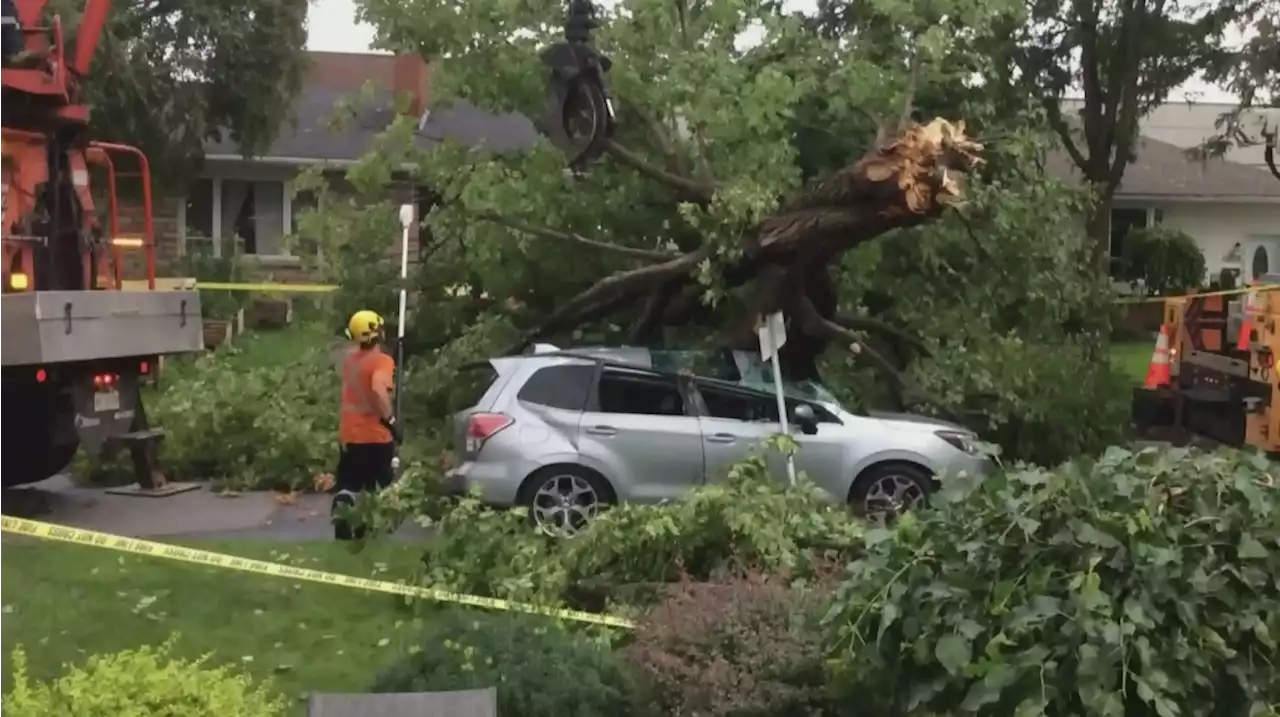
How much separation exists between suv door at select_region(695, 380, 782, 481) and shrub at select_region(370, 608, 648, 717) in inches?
213

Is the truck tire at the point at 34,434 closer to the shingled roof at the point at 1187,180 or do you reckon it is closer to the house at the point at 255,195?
the house at the point at 255,195

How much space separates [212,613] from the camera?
8.38 m

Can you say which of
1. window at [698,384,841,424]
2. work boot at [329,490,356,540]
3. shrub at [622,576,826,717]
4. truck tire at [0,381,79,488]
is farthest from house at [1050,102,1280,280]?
shrub at [622,576,826,717]

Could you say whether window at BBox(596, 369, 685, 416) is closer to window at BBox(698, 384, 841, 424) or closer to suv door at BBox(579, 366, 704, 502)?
suv door at BBox(579, 366, 704, 502)

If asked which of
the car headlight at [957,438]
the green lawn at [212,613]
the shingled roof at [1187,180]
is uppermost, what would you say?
the shingled roof at [1187,180]

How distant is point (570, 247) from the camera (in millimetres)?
12742

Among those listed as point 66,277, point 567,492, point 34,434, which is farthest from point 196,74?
point 567,492

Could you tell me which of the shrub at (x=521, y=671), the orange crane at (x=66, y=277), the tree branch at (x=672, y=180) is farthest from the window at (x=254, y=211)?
the shrub at (x=521, y=671)

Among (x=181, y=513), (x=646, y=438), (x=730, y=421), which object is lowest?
(x=181, y=513)

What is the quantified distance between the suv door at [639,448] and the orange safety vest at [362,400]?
1.40 m

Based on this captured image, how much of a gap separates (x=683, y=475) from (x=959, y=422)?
2732 mm

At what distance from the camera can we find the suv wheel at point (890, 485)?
11203 millimetres

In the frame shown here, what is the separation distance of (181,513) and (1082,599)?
887cm

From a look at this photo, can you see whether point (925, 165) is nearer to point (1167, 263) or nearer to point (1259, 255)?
point (1167, 263)
